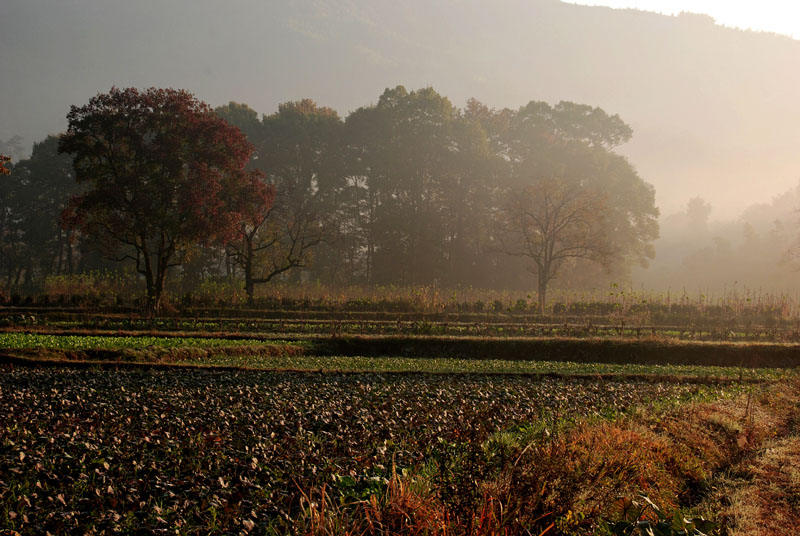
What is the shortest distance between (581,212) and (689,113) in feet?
459

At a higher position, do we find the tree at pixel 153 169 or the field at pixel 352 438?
the tree at pixel 153 169

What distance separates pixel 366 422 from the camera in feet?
29.8

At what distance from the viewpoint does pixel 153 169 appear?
3003 centimetres

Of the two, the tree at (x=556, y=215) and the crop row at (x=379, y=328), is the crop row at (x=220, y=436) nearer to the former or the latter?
the crop row at (x=379, y=328)

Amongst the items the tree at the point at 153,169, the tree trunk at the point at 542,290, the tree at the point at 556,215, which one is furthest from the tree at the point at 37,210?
the tree trunk at the point at 542,290

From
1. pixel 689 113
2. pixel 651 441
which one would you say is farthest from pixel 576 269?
pixel 689 113

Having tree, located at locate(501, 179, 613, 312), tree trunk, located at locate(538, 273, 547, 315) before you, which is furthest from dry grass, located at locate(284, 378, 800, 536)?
tree, located at locate(501, 179, 613, 312)

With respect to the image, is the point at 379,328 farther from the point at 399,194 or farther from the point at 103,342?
the point at 399,194

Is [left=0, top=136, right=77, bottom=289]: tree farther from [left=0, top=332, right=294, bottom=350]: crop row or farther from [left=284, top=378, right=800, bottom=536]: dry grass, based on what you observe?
[left=284, top=378, right=800, bottom=536]: dry grass

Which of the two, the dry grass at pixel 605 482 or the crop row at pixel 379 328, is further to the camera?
the crop row at pixel 379 328

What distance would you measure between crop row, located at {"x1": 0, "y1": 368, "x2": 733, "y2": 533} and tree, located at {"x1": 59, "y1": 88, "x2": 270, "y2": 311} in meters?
16.9

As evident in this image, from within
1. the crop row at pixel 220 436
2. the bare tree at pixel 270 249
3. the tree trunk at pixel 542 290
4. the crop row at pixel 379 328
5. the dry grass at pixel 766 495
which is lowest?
the dry grass at pixel 766 495

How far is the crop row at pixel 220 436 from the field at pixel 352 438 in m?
0.04

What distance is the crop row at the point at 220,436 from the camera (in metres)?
5.45
